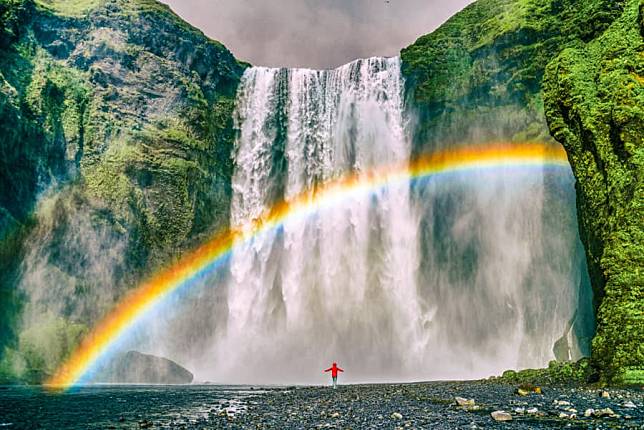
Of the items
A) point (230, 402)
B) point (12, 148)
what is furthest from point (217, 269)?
point (230, 402)

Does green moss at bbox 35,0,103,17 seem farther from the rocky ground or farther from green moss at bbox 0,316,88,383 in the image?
the rocky ground

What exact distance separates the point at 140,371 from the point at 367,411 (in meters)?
28.7

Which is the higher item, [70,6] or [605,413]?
[70,6]

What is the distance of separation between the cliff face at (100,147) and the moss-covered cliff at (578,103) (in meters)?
19.5

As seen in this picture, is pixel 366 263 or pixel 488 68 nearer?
pixel 488 68

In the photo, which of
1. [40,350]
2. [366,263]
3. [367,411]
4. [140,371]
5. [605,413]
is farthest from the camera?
[366,263]

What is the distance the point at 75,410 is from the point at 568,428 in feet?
Result: 48.2

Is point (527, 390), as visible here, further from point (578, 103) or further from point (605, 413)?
point (578, 103)

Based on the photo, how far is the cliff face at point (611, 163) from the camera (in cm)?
1788

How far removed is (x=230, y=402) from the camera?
65.4 ft

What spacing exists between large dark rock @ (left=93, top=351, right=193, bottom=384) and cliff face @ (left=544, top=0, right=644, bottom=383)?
28.5 m

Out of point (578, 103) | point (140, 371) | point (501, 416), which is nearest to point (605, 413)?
point (501, 416)

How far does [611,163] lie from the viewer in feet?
69.6

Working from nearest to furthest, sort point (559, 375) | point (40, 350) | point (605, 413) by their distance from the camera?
point (605, 413) < point (559, 375) < point (40, 350)
